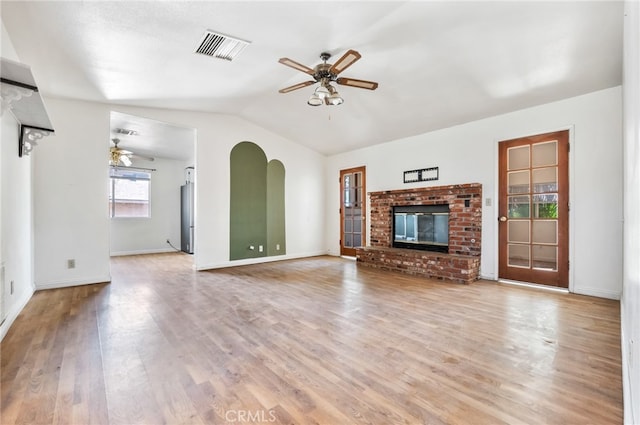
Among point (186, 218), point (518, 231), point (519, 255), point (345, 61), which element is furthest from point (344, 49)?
point (186, 218)

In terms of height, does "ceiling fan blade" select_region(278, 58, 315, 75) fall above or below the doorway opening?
above

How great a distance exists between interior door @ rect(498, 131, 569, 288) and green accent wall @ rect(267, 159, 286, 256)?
426 centimetres

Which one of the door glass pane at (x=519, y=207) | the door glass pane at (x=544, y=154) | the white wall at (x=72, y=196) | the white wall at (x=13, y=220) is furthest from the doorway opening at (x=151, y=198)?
the door glass pane at (x=544, y=154)

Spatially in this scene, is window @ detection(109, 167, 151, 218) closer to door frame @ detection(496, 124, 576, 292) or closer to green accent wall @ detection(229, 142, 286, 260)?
green accent wall @ detection(229, 142, 286, 260)

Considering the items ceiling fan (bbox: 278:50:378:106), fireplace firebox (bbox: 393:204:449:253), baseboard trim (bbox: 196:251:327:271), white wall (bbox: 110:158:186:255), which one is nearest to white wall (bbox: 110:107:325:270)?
baseboard trim (bbox: 196:251:327:271)

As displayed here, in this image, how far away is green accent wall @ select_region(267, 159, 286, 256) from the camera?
6.38 m

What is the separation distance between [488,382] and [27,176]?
5229 mm

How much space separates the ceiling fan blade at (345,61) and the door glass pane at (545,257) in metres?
3.68

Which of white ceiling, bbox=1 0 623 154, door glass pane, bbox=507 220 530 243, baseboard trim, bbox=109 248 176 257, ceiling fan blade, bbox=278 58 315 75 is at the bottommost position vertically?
baseboard trim, bbox=109 248 176 257

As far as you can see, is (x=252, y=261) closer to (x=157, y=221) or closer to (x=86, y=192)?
(x=86, y=192)

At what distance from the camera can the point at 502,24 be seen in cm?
276

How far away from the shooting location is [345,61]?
2.89 meters

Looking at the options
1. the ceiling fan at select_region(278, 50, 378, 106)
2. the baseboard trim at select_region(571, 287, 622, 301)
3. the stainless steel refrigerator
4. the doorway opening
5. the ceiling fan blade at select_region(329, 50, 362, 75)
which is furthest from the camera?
the stainless steel refrigerator

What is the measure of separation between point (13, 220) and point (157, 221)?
5.57 metres
